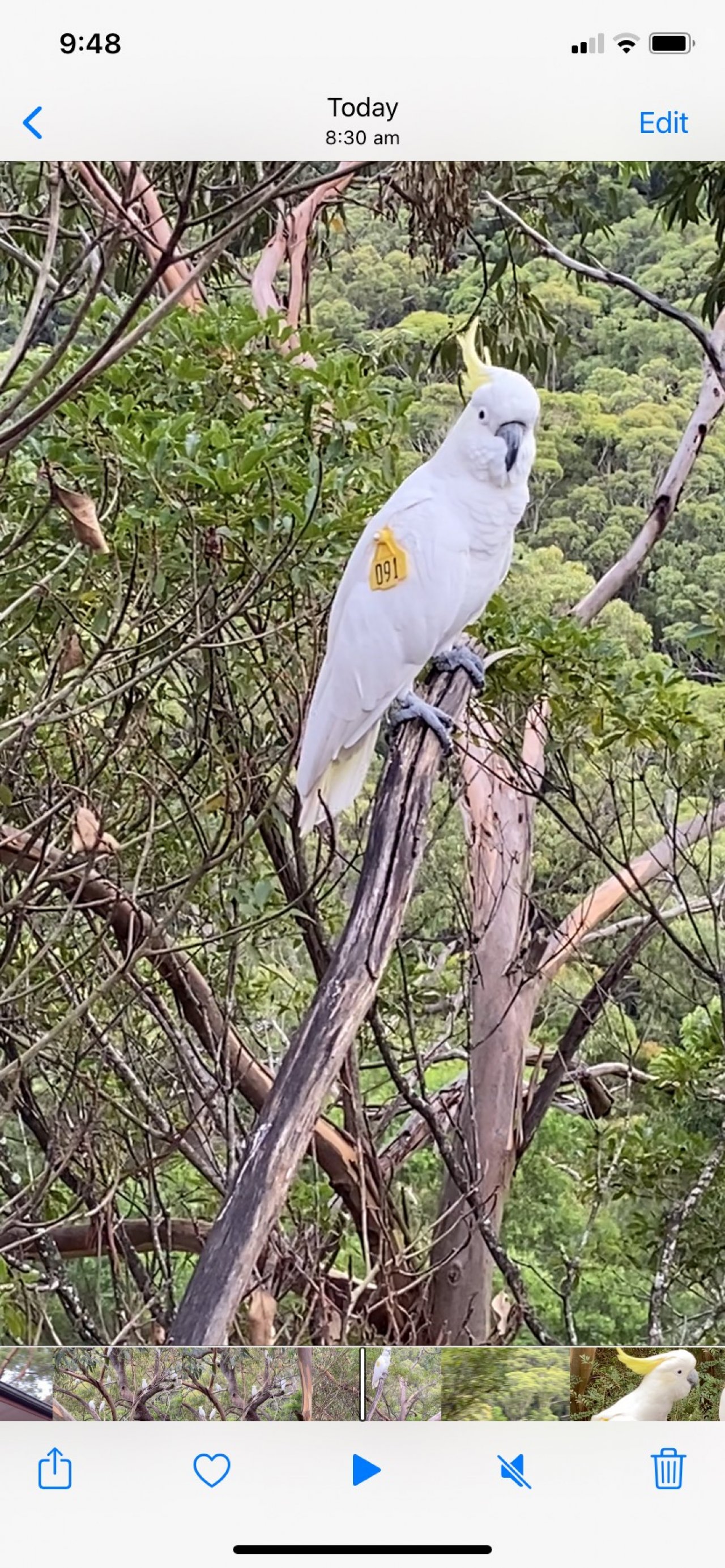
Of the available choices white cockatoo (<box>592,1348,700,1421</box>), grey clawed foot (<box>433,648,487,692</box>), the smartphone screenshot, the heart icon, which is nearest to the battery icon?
the smartphone screenshot

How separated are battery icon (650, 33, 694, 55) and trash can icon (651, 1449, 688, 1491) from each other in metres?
1.08

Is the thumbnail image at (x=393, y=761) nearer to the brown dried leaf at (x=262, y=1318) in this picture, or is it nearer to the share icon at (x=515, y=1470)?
the brown dried leaf at (x=262, y=1318)

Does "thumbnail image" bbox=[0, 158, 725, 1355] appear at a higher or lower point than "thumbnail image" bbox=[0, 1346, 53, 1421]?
higher

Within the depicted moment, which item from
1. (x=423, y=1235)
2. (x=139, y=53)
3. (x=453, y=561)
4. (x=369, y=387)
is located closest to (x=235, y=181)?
(x=139, y=53)

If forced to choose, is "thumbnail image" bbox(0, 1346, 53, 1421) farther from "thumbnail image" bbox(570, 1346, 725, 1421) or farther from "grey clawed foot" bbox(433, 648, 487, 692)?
"grey clawed foot" bbox(433, 648, 487, 692)

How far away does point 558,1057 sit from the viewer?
1.20 m

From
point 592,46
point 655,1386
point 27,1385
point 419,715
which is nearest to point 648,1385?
point 655,1386

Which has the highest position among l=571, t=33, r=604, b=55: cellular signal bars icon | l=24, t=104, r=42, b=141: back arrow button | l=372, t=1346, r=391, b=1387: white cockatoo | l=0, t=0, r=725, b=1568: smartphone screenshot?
l=571, t=33, r=604, b=55: cellular signal bars icon

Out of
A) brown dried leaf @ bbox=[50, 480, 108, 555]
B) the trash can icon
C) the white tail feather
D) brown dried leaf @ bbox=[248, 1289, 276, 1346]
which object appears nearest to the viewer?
brown dried leaf @ bbox=[50, 480, 108, 555]

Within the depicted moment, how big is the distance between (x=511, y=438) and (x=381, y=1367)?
785 mm

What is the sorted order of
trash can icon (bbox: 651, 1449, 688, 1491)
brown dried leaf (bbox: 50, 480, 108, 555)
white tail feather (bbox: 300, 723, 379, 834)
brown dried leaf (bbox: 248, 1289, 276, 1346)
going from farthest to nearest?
white tail feather (bbox: 300, 723, 379, 834) < brown dried leaf (bbox: 248, 1289, 276, 1346) < trash can icon (bbox: 651, 1449, 688, 1491) < brown dried leaf (bbox: 50, 480, 108, 555)

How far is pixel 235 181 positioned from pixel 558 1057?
2.63 feet

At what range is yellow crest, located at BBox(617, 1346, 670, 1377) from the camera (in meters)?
1.03

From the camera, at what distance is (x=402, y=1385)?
101 centimetres
